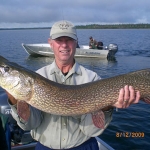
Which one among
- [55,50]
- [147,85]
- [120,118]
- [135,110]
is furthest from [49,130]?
[135,110]

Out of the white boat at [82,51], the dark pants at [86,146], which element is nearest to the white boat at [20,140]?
the dark pants at [86,146]

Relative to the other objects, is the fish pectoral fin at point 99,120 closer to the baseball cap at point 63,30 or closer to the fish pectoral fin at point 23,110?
the fish pectoral fin at point 23,110

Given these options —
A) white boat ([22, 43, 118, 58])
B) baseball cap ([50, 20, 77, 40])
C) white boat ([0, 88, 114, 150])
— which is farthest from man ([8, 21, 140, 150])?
white boat ([22, 43, 118, 58])

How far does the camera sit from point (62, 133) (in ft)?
8.55

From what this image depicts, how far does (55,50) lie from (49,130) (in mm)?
955

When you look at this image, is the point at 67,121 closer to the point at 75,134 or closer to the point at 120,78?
the point at 75,134

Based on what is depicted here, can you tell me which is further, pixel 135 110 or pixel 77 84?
pixel 135 110

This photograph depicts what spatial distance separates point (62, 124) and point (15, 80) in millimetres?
778

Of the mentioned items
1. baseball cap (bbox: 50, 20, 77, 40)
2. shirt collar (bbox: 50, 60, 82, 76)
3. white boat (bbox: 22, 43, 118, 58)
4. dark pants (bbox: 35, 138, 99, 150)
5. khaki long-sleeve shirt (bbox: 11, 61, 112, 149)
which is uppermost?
white boat (bbox: 22, 43, 118, 58)

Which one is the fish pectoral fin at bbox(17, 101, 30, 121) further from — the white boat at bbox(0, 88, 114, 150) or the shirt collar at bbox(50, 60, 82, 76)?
the white boat at bbox(0, 88, 114, 150)

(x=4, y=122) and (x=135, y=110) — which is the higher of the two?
(x=4, y=122)

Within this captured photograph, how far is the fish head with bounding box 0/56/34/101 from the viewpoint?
8.86 feet

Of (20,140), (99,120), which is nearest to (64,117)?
(99,120)

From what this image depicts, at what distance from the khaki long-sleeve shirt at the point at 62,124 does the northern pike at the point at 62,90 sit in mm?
81
